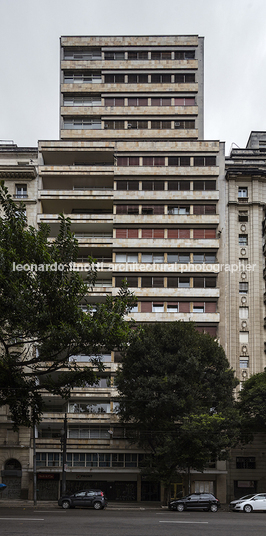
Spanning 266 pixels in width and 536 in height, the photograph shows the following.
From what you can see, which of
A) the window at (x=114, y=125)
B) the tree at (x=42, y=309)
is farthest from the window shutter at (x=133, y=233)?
the tree at (x=42, y=309)

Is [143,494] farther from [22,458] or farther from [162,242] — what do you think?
[162,242]

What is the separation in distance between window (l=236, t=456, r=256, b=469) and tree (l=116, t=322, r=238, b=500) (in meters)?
10.3

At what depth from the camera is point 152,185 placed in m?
56.2

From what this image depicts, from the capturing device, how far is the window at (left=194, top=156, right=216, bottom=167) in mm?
56406

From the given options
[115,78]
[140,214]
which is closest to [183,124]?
[115,78]

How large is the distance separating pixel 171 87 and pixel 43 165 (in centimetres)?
1655

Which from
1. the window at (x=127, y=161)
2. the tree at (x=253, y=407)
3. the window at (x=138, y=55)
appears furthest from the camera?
the window at (x=138, y=55)

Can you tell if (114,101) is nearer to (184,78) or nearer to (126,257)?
(184,78)

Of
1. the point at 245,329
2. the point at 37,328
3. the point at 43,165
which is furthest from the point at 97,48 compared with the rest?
the point at 37,328

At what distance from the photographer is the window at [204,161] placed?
185 feet

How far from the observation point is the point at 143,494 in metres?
48.2

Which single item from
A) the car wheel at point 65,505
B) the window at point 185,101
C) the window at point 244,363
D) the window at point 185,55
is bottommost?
the car wheel at point 65,505

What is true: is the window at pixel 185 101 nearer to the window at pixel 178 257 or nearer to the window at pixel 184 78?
the window at pixel 184 78

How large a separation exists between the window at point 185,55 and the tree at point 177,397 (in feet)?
108
